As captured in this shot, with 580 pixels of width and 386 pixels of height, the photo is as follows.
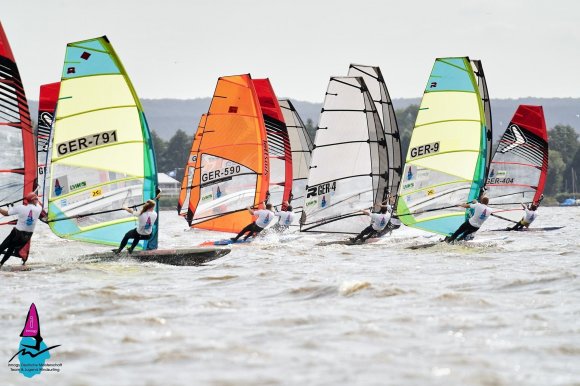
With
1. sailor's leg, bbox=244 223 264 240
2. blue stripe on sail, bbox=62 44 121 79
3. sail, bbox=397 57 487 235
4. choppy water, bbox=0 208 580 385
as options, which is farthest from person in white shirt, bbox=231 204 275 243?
blue stripe on sail, bbox=62 44 121 79

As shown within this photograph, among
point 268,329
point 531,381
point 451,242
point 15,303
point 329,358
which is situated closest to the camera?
point 531,381

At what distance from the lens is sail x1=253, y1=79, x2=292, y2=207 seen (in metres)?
31.5

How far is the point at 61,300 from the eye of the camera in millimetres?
12445

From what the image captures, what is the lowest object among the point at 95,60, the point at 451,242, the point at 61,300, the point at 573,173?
the point at 573,173

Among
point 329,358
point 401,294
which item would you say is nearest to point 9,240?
point 401,294

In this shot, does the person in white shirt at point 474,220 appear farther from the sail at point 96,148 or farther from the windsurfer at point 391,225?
the sail at point 96,148

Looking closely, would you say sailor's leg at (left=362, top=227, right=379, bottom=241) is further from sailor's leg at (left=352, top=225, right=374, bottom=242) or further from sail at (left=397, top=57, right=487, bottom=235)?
sail at (left=397, top=57, right=487, bottom=235)

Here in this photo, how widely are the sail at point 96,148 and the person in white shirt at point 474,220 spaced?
291 inches

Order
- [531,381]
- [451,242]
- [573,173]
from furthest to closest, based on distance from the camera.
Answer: [573,173]
[451,242]
[531,381]

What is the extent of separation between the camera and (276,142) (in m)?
31.6

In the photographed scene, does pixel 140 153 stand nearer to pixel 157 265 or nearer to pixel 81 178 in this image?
pixel 81 178

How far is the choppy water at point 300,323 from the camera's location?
27.1ft

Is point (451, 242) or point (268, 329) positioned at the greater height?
point (268, 329)

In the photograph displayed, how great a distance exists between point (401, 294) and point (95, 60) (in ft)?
27.4
